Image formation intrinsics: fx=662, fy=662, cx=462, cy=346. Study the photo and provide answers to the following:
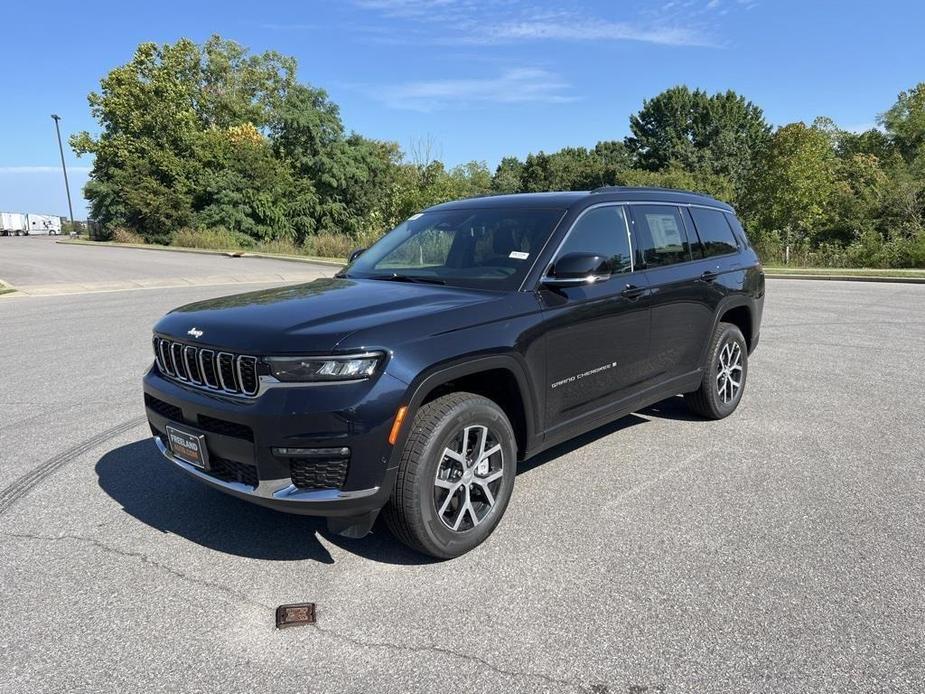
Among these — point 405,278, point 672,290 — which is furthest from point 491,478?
point 672,290

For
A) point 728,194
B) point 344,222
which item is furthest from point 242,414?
point 728,194

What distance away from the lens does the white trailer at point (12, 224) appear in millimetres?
70188

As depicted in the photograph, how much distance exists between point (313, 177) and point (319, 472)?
39208mm

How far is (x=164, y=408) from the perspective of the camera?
3.55m

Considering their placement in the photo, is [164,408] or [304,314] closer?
[304,314]

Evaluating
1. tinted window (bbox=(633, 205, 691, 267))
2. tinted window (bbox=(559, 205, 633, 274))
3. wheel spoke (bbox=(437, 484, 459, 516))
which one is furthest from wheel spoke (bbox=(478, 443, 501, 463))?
tinted window (bbox=(633, 205, 691, 267))

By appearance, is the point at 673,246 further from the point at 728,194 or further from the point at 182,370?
the point at 728,194

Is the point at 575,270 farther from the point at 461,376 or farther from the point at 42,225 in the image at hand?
the point at 42,225

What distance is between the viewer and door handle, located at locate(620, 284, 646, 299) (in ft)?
14.1

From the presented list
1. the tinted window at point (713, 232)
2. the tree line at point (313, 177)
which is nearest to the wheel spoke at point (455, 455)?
the tinted window at point (713, 232)

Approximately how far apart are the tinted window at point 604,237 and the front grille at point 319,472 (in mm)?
1877

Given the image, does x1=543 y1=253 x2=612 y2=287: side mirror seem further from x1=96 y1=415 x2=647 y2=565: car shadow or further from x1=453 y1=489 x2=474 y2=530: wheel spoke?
x1=96 y1=415 x2=647 y2=565: car shadow

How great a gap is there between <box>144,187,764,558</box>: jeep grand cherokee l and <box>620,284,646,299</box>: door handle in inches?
0.5

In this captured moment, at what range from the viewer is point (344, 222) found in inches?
1544
